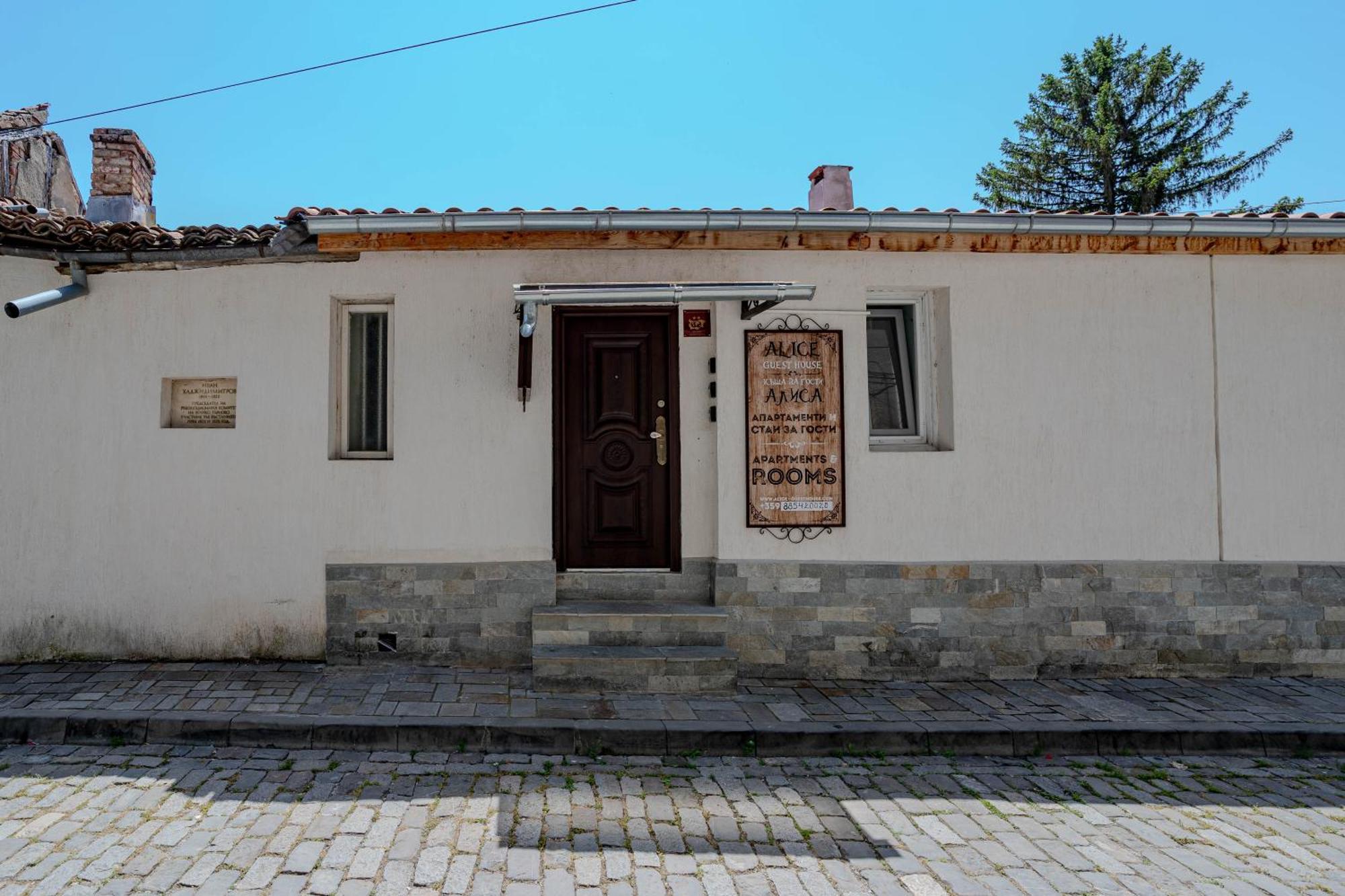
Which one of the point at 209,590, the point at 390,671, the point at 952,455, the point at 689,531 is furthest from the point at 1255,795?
the point at 209,590

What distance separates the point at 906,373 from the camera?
21.3ft

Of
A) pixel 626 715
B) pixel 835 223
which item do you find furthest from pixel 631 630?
pixel 835 223

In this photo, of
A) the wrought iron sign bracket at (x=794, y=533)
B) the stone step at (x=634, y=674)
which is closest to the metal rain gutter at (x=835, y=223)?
the wrought iron sign bracket at (x=794, y=533)

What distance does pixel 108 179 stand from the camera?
7.94m

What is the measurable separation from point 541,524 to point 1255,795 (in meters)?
4.73

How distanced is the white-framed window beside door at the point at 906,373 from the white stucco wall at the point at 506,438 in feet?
0.66

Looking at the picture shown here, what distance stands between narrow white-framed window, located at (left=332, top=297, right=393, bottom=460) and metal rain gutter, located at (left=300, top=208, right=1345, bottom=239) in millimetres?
772

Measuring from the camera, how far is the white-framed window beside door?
250 inches

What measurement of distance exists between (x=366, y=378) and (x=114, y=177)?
415cm

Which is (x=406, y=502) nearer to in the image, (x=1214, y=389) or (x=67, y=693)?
(x=67, y=693)

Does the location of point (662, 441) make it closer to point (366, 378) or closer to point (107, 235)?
point (366, 378)

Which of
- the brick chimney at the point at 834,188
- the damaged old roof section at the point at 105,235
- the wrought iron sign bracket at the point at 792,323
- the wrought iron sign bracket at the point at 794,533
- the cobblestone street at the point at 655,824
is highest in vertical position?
the brick chimney at the point at 834,188

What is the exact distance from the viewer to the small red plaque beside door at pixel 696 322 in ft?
20.5

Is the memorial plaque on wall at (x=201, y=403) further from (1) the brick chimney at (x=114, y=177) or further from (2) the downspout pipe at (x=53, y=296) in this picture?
(1) the brick chimney at (x=114, y=177)
